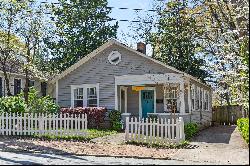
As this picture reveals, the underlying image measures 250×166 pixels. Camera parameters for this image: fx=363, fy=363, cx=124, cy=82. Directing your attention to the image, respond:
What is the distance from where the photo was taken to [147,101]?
24.2 m

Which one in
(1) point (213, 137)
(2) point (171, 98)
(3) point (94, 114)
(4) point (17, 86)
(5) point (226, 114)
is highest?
(4) point (17, 86)

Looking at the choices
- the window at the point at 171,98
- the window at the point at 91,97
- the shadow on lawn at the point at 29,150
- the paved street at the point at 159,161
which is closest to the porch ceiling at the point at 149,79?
the window at the point at 171,98

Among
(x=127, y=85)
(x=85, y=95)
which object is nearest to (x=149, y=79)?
(x=127, y=85)

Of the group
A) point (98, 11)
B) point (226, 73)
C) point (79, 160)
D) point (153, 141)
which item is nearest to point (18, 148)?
point (79, 160)

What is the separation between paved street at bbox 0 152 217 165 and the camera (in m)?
10.9

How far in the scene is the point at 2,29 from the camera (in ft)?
83.1

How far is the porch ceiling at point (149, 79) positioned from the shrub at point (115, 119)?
6.21 feet

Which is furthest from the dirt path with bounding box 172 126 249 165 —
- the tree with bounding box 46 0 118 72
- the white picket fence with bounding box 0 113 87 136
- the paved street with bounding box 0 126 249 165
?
the tree with bounding box 46 0 118 72

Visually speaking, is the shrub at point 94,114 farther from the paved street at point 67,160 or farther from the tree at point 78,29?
the tree at point 78,29

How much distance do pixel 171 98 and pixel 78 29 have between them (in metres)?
24.2

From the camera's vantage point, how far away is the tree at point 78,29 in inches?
1654

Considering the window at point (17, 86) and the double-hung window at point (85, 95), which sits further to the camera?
the window at point (17, 86)

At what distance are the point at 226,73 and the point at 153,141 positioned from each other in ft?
14.1

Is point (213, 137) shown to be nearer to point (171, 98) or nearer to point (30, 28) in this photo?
point (171, 98)
